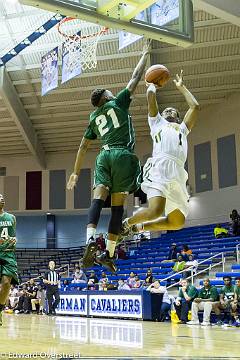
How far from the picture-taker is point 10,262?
6.69 metres

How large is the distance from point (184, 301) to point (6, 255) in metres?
6.91

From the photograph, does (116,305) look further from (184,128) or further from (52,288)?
(184,128)

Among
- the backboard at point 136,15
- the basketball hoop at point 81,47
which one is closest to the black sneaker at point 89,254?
the backboard at point 136,15

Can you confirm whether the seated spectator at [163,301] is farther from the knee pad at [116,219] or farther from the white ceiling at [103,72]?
the white ceiling at [103,72]

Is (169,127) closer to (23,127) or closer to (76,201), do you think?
(23,127)

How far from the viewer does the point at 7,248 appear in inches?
263

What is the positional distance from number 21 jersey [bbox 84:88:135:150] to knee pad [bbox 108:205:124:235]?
0.59 metres

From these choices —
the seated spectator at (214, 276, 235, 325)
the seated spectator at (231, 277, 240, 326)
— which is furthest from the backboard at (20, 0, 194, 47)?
the seated spectator at (214, 276, 235, 325)

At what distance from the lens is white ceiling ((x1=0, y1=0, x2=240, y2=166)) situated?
63.7 ft

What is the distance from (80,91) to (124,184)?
62.4 feet

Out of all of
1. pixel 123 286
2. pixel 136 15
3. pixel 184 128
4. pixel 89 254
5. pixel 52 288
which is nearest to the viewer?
pixel 89 254

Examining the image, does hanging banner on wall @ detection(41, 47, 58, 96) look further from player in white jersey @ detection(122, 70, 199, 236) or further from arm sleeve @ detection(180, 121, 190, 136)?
player in white jersey @ detection(122, 70, 199, 236)

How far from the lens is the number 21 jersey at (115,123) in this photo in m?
4.68

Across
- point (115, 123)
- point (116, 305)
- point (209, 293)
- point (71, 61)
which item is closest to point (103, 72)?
point (71, 61)
